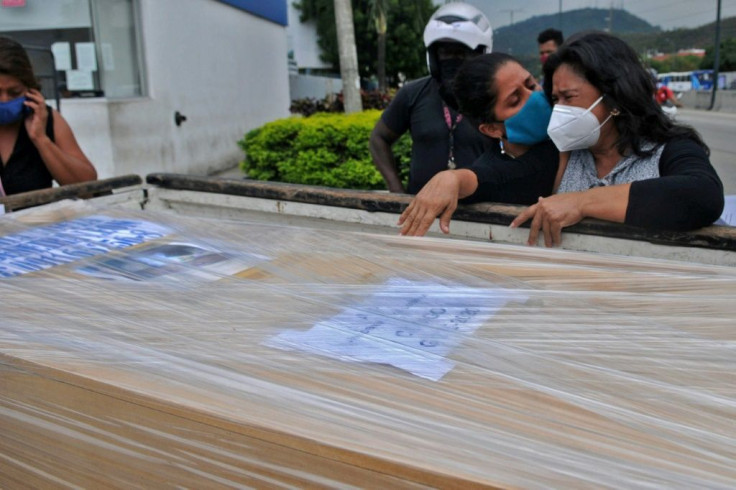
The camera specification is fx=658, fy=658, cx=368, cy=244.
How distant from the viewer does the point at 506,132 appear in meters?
2.06

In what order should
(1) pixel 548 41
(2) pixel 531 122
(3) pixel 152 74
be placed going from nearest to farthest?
1. (2) pixel 531 122
2. (1) pixel 548 41
3. (3) pixel 152 74

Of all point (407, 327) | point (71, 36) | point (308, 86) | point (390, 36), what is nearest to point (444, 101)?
point (407, 327)

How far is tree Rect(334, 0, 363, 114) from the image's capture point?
31.8 ft

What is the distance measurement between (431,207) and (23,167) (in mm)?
1915

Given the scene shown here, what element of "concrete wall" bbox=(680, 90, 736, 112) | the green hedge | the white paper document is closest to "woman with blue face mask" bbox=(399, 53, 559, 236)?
the white paper document

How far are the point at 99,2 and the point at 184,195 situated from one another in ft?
21.4

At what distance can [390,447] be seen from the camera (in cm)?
80

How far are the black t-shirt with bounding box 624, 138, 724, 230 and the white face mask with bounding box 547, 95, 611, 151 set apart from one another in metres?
0.25

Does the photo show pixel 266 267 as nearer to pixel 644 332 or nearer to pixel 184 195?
pixel 644 332

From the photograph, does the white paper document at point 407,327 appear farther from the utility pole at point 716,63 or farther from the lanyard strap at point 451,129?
the utility pole at point 716,63

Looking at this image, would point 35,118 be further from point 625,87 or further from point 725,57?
point 725,57

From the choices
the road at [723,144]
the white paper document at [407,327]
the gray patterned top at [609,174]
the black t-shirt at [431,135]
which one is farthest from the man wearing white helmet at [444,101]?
the road at [723,144]

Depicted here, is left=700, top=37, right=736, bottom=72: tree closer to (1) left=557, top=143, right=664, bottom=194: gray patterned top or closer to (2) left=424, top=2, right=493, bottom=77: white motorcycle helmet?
(2) left=424, top=2, right=493, bottom=77: white motorcycle helmet

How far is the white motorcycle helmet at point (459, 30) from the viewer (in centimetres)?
287
